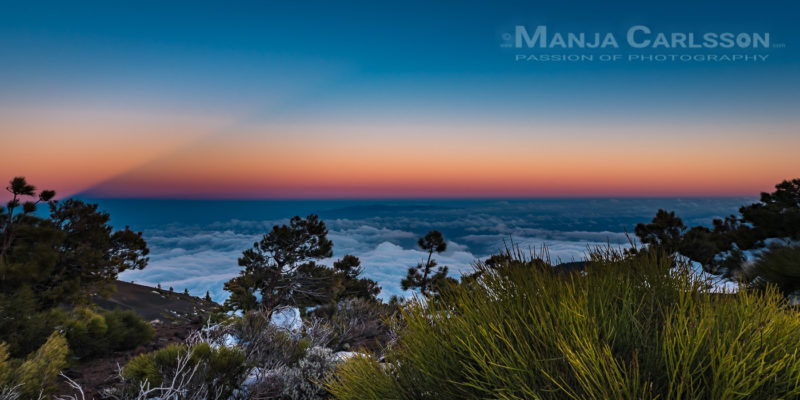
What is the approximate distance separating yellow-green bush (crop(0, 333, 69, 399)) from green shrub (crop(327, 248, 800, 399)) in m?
3.83

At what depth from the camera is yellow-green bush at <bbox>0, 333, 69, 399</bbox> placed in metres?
4.08

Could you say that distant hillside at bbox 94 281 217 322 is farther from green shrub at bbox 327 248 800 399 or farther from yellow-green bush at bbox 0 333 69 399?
green shrub at bbox 327 248 800 399

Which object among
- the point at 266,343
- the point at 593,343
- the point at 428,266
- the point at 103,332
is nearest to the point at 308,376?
the point at 266,343

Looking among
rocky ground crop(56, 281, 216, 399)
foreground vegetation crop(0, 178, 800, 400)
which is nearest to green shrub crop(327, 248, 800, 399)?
foreground vegetation crop(0, 178, 800, 400)

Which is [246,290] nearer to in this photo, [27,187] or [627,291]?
[27,187]

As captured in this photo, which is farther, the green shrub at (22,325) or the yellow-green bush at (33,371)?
the green shrub at (22,325)

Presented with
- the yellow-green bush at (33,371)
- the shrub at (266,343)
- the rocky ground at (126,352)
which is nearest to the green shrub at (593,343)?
the shrub at (266,343)

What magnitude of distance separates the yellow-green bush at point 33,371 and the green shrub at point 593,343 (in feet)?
12.6

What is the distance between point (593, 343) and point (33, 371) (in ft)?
19.0

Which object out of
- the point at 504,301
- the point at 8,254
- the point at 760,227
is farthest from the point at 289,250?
the point at 760,227

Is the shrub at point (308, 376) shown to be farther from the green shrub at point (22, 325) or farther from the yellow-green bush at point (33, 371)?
the green shrub at point (22, 325)

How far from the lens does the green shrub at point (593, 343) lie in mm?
1729

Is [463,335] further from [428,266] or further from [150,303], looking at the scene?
[150,303]

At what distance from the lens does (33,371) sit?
4371 millimetres
